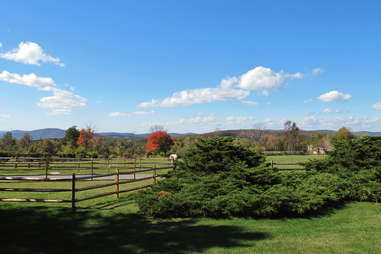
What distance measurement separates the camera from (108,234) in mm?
5719

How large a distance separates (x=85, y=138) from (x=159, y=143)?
13.5 m

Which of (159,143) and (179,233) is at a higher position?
(159,143)

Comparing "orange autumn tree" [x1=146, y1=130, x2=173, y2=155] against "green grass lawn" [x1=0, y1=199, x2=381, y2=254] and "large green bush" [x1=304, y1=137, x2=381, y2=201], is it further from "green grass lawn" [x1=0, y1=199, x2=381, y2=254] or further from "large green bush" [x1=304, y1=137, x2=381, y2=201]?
"green grass lawn" [x1=0, y1=199, x2=381, y2=254]

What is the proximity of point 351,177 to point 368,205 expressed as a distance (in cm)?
140

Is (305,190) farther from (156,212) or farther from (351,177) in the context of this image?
(156,212)

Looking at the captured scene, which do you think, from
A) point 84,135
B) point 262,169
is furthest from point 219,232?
point 84,135

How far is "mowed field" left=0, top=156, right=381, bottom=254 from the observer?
498 cm

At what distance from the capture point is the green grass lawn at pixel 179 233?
4977 mm

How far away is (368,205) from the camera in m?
8.30

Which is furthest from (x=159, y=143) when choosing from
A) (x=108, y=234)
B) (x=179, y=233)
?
(x=179, y=233)

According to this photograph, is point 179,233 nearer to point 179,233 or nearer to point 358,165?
point 179,233

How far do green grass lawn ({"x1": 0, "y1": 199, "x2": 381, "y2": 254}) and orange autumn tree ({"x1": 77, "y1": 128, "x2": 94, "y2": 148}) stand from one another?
138 feet

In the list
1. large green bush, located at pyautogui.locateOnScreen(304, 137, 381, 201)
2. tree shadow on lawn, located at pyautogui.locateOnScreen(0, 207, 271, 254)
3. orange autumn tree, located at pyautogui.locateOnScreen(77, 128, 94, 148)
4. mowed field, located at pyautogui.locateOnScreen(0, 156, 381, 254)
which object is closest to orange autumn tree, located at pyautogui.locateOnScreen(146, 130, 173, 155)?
orange autumn tree, located at pyautogui.locateOnScreen(77, 128, 94, 148)

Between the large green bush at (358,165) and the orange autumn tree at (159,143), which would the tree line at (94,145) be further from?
the large green bush at (358,165)
